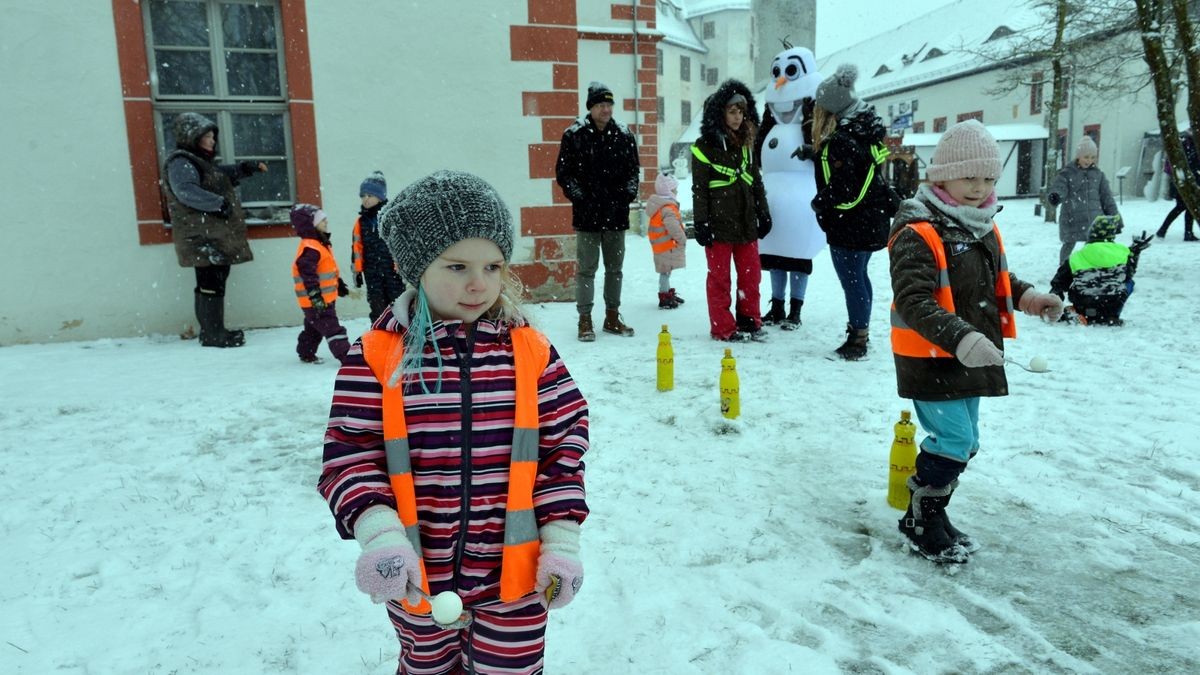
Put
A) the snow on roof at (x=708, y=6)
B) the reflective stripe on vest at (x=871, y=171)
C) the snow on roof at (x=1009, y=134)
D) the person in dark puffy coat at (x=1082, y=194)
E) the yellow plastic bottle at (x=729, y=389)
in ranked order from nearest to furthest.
A: the yellow plastic bottle at (x=729, y=389) → the reflective stripe on vest at (x=871, y=171) → the person in dark puffy coat at (x=1082, y=194) → the snow on roof at (x=1009, y=134) → the snow on roof at (x=708, y=6)

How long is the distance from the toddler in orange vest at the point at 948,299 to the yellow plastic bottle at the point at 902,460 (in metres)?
0.36

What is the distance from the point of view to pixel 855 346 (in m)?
6.00

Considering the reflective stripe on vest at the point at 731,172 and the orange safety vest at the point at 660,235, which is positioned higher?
the reflective stripe on vest at the point at 731,172

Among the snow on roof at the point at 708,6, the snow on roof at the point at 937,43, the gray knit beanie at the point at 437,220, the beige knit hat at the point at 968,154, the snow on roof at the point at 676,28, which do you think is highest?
the snow on roof at the point at 708,6

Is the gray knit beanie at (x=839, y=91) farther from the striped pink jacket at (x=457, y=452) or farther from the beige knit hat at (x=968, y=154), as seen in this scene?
the striped pink jacket at (x=457, y=452)

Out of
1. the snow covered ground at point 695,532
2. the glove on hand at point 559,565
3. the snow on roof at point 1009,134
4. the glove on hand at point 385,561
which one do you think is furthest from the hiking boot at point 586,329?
the snow on roof at point 1009,134

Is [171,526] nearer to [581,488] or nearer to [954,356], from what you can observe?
[581,488]

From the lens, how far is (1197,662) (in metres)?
2.37

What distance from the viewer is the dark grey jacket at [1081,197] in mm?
8398

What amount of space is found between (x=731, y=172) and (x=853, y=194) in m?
1.03

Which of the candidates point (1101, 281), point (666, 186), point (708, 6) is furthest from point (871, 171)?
point (708, 6)

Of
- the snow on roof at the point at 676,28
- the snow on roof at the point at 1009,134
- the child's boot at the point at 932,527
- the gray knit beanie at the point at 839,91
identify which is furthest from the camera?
the snow on roof at the point at 676,28

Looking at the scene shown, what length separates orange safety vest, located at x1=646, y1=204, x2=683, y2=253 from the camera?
852cm

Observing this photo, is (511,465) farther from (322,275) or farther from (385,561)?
(322,275)
